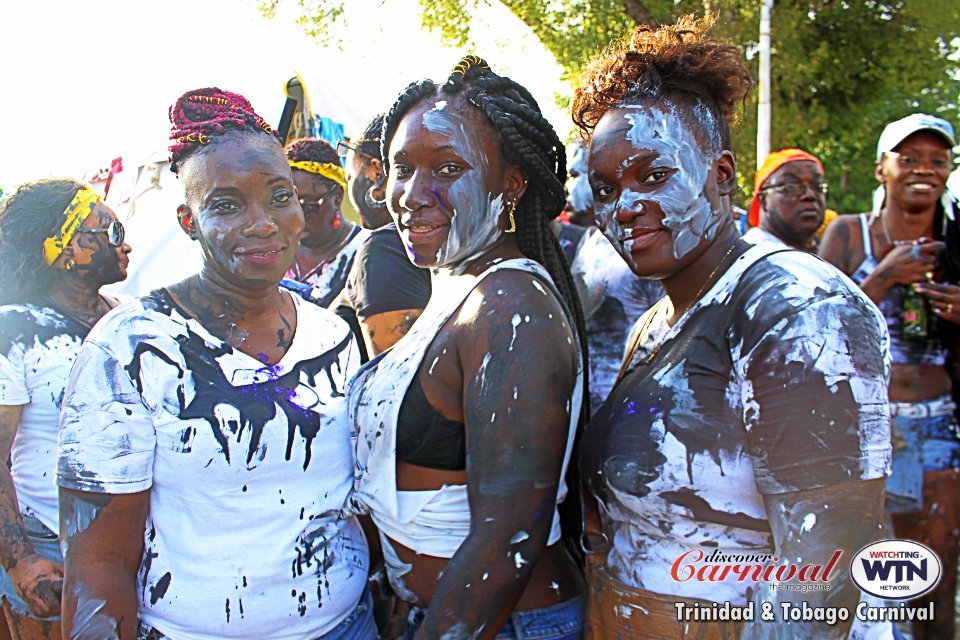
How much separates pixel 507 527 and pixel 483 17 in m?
6.28

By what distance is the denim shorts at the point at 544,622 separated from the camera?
181 centimetres

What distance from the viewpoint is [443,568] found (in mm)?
1783

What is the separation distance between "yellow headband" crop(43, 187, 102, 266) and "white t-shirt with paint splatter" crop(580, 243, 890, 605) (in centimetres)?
235

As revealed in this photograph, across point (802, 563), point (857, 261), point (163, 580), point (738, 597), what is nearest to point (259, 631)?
point (163, 580)

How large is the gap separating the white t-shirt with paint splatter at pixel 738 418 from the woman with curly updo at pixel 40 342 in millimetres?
1865

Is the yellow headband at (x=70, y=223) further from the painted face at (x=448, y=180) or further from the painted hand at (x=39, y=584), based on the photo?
the painted face at (x=448, y=180)

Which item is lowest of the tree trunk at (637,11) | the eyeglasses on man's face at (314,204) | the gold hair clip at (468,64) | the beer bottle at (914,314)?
Answer: the beer bottle at (914,314)

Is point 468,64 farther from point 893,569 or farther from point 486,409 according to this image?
point 893,569

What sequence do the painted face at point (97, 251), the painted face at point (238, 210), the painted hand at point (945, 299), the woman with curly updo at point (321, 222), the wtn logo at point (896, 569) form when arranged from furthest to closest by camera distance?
the woman with curly updo at point (321, 222) < the painted hand at point (945, 299) < the painted face at point (97, 251) < the painted face at point (238, 210) < the wtn logo at point (896, 569)

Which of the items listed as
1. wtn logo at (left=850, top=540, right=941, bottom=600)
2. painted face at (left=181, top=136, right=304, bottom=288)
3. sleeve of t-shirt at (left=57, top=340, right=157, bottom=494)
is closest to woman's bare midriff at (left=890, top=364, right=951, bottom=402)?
wtn logo at (left=850, top=540, right=941, bottom=600)

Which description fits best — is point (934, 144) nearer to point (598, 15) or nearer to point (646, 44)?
point (646, 44)

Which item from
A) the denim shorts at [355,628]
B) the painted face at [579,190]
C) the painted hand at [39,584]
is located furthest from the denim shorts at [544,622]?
the painted face at [579,190]

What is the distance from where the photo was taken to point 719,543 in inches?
66.6

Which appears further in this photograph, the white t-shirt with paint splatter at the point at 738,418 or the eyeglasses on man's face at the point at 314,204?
the eyeglasses on man's face at the point at 314,204
